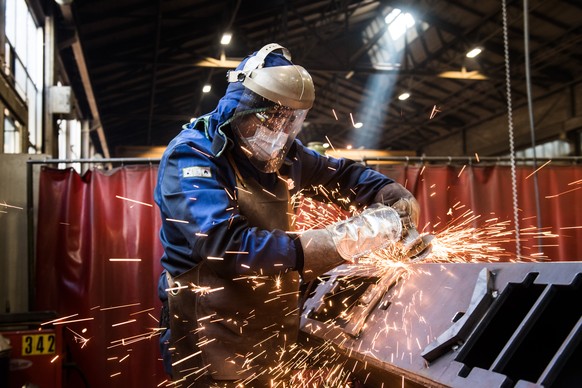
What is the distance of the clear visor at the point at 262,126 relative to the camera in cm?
241

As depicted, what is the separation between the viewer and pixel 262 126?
8.04 ft

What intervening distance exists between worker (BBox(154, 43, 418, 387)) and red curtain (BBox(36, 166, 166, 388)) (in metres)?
2.56

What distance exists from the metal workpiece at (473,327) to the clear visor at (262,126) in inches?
29.3

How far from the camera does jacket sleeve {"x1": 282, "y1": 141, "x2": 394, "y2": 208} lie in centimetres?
293

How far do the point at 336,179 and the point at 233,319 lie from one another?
1.01m

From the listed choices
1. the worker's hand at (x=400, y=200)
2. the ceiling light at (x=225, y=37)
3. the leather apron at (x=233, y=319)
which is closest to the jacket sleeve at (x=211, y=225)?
the leather apron at (x=233, y=319)

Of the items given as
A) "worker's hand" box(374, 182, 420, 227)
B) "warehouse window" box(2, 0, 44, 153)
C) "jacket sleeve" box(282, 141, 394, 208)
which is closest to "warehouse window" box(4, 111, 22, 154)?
"warehouse window" box(2, 0, 44, 153)

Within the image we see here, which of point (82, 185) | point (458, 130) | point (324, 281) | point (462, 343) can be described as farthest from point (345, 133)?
point (462, 343)

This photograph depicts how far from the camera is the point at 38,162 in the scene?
4.75 metres

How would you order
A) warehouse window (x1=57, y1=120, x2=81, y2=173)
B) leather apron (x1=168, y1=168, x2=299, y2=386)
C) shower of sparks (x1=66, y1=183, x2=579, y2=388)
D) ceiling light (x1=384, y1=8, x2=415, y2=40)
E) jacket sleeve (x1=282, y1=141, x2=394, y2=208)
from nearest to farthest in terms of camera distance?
shower of sparks (x1=66, y1=183, x2=579, y2=388), leather apron (x1=168, y1=168, x2=299, y2=386), jacket sleeve (x1=282, y1=141, x2=394, y2=208), warehouse window (x1=57, y1=120, x2=81, y2=173), ceiling light (x1=384, y1=8, x2=415, y2=40)

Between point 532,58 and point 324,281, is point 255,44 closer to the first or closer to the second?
point 532,58

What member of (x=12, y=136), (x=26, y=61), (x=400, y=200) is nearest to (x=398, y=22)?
(x=26, y=61)

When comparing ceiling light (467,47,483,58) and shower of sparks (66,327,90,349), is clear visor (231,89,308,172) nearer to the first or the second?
shower of sparks (66,327,90,349)

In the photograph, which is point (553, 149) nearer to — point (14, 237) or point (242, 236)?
point (14, 237)
